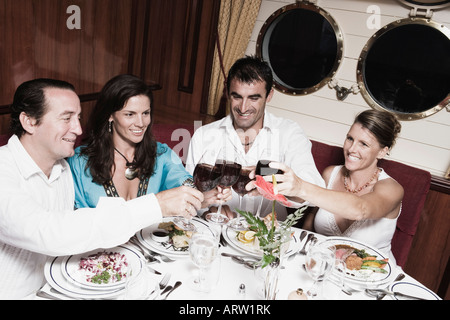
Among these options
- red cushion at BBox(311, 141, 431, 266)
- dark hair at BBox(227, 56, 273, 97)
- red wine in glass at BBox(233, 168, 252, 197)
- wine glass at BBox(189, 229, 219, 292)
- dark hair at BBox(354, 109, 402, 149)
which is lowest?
red cushion at BBox(311, 141, 431, 266)

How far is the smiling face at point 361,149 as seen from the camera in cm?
218

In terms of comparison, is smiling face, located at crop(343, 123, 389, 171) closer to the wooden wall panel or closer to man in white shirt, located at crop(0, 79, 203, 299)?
man in white shirt, located at crop(0, 79, 203, 299)

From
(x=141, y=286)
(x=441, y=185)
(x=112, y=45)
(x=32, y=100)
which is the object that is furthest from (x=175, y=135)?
(x=441, y=185)

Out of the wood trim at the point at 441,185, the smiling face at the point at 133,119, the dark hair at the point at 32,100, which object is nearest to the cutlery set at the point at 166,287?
the dark hair at the point at 32,100

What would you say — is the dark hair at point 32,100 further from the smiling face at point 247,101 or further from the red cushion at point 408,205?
the red cushion at point 408,205

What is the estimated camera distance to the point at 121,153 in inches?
82.8

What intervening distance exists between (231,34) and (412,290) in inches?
114

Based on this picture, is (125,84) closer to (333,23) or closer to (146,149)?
(146,149)

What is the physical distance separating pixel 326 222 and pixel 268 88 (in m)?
0.95

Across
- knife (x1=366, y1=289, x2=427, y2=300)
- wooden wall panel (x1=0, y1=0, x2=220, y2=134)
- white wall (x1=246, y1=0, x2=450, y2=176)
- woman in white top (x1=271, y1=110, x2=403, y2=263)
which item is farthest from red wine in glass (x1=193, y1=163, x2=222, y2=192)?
white wall (x1=246, y1=0, x2=450, y2=176)

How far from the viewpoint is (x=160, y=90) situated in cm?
398

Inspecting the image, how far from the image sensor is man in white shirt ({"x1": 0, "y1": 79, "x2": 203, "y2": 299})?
4.07 feet

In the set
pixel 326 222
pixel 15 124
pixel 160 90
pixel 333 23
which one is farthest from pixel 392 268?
pixel 160 90

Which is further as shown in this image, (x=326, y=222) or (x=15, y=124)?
(x=326, y=222)
